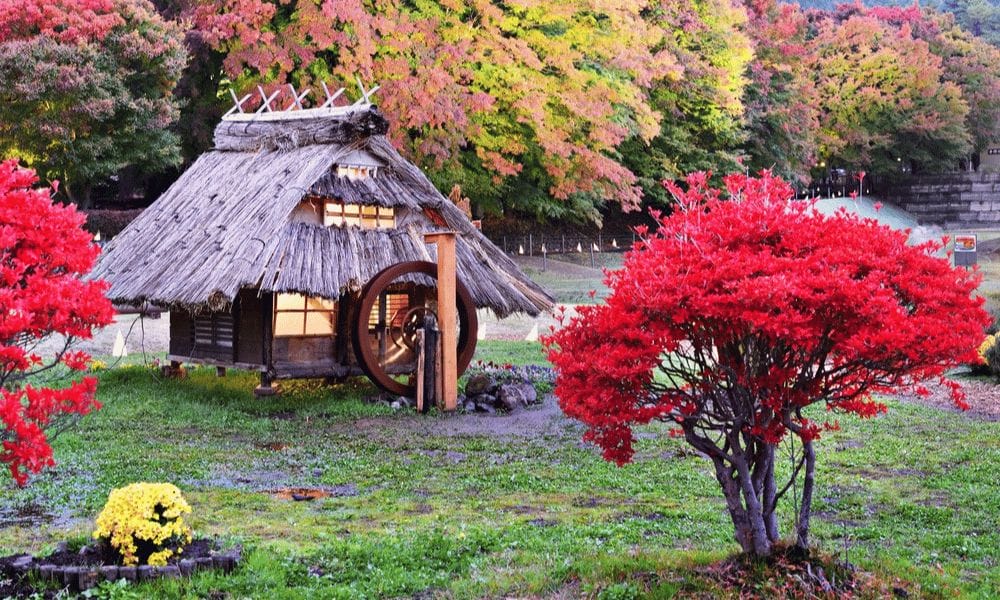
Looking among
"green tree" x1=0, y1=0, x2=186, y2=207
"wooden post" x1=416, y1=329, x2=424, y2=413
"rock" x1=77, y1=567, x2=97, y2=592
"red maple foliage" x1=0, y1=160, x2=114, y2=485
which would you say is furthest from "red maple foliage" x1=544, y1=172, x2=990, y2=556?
"green tree" x1=0, y1=0, x2=186, y2=207

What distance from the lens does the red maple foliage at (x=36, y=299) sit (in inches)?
295

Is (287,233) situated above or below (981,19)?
below

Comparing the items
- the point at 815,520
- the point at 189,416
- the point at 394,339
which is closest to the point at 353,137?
the point at 394,339

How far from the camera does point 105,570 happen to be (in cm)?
784

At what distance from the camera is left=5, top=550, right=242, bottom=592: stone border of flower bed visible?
774 cm

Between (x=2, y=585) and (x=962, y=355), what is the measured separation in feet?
22.9

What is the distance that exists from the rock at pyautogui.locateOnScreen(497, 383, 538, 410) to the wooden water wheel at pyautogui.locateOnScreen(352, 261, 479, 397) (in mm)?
1194

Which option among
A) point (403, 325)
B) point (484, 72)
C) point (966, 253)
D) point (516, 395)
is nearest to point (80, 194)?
point (484, 72)

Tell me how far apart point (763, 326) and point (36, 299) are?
16.5ft

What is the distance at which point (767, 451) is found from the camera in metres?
8.18

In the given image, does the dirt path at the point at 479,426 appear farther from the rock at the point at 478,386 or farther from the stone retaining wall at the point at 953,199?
the stone retaining wall at the point at 953,199

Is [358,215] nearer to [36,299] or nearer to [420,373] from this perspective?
[420,373]

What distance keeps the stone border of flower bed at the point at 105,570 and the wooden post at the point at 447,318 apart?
9.62 meters

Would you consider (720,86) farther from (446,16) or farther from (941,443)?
(941,443)
